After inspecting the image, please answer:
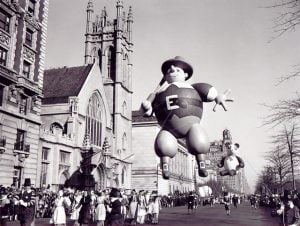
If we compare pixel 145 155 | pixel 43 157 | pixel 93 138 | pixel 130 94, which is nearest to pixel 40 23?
pixel 43 157

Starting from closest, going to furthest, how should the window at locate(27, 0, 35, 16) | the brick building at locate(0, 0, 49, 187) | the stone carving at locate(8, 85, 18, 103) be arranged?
the brick building at locate(0, 0, 49, 187) < the stone carving at locate(8, 85, 18, 103) < the window at locate(27, 0, 35, 16)

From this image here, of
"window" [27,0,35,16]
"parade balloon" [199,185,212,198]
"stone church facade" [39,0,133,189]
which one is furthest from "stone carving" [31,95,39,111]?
"parade balloon" [199,185,212,198]

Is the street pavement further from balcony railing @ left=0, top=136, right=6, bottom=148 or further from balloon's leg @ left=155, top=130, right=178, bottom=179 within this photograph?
balloon's leg @ left=155, top=130, right=178, bottom=179

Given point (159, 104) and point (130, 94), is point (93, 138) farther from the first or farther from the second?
point (159, 104)

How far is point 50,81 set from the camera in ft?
145

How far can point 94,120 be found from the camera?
41.4 meters

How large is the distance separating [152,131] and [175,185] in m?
14.4

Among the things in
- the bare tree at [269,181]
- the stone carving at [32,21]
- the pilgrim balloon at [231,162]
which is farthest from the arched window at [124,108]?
the pilgrim balloon at [231,162]

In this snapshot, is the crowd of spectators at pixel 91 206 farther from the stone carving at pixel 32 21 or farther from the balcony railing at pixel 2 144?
the stone carving at pixel 32 21

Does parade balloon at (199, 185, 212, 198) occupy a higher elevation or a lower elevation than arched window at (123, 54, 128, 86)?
lower

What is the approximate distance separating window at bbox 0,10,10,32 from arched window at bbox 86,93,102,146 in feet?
55.6

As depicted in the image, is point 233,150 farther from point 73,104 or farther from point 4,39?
point 73,104

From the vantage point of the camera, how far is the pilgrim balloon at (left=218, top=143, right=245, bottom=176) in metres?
6.62

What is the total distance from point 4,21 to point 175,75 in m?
20.6
